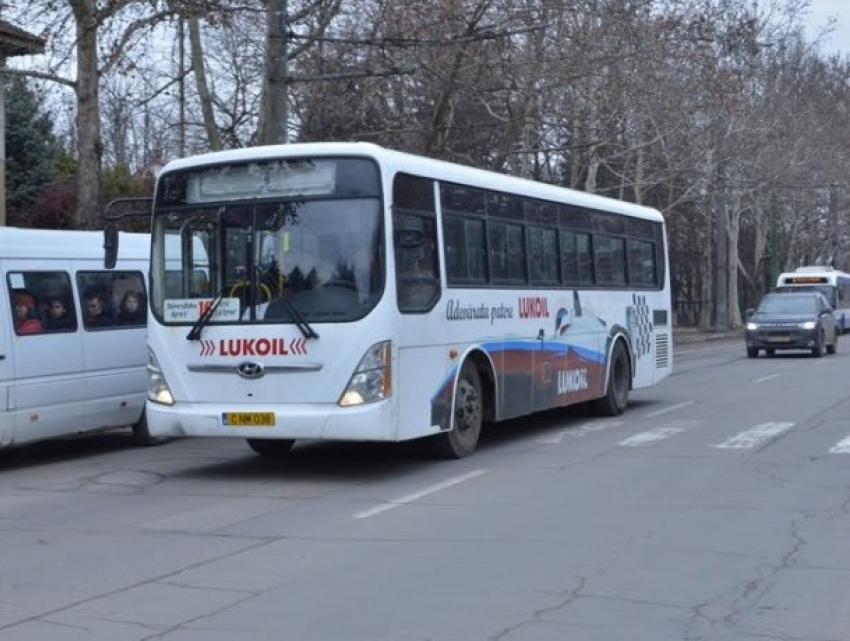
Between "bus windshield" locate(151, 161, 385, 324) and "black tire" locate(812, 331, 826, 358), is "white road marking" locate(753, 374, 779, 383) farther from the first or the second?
"bus windshield" locate(151, 161, 385, 324)

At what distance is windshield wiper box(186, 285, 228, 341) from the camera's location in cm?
1330

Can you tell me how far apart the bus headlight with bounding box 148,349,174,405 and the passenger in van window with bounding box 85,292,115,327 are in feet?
7.58

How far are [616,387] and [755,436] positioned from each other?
3.22 metres

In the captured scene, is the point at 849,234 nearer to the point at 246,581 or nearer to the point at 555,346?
Result: the point at 555,346

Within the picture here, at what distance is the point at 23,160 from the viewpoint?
108 feet

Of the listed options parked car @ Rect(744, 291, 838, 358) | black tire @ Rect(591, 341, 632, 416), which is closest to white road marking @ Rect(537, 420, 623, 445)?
black tire @ Rect(591, 341, 632, 416)

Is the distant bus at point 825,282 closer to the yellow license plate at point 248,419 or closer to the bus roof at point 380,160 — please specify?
the bus roof at point 380,160

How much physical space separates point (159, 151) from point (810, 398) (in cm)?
2429

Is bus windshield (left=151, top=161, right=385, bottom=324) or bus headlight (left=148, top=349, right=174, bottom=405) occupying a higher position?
bus windshield (left=151, top=161, right=385, bottom=324)

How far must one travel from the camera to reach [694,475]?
13562 millimetres

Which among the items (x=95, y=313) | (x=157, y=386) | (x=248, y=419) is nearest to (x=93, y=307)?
(x=95, y=313)

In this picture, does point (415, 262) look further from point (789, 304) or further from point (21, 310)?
point (789, 304)

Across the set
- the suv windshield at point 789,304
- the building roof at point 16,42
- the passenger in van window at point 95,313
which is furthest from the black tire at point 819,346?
the passenger in van window at point 95,313

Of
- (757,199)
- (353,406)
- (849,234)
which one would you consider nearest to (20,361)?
(353,406)
